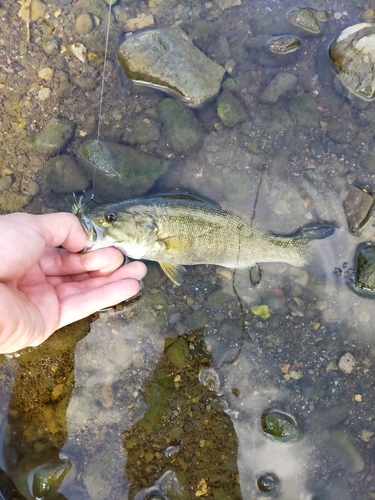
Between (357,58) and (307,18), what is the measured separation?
2.62ft

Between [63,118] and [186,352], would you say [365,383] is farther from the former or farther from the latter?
[63,118]

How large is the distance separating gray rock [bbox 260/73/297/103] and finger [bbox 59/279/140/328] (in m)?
2.85

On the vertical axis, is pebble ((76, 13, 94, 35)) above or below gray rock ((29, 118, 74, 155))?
above

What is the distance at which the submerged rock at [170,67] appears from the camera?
4.60m

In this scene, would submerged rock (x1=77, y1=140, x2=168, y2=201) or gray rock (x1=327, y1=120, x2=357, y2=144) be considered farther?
gray rock (x1=327, y1=120, x2=357, y2=144)

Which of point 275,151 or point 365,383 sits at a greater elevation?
point 275,151

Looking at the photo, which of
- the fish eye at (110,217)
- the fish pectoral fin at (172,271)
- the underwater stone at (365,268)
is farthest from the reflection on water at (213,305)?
the fish eye at (110,217)

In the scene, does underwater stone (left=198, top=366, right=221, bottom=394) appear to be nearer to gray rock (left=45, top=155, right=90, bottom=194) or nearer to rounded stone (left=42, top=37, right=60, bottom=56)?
gray rock (left=45, top=155, right=90, bottom=194)

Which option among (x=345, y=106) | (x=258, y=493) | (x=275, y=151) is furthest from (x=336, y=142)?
(x=258, y=493)

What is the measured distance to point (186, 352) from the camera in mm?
4426

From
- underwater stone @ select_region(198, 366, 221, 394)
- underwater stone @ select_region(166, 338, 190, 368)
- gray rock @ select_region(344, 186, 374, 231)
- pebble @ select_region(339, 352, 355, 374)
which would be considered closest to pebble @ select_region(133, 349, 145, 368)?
underwater stone @ select_region(166, 338, 190, 368)

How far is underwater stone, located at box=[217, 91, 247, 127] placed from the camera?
15.4ft

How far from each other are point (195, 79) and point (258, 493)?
4773 millimetres

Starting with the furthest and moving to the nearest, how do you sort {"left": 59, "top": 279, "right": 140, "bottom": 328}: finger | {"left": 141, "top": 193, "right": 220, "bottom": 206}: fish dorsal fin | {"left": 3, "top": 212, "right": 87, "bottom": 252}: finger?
{"left": 141, "top": 193, "right": 220, "bottom": 206}: fish dorsal fin
{"left": 59, "top": 279, "right": 140, "bottom": 328}: finger
{"left": 3, "top": 212, "right": 87, "bottom": 252}: finger
